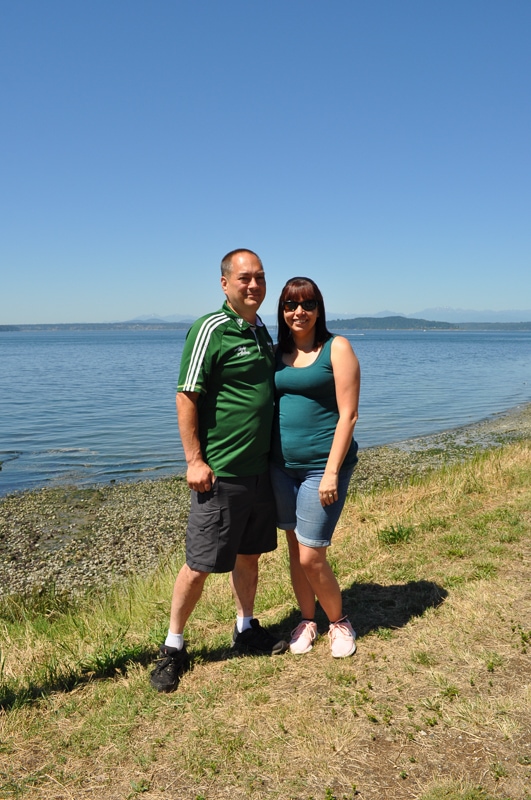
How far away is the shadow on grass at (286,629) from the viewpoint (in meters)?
3.88

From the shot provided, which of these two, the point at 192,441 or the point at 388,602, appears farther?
the point at 388,602

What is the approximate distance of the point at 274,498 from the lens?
416cm

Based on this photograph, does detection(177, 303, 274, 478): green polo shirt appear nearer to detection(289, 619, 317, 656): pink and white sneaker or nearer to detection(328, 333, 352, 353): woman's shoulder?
detection(328, 333, 352, 353): woman's shoulder

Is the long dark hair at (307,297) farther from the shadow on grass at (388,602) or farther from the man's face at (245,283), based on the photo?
the shadow on grass at (388,602)

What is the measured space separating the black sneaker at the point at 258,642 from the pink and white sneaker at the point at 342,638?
0.35 m

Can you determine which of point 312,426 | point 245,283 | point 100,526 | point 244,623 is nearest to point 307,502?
point 312,426

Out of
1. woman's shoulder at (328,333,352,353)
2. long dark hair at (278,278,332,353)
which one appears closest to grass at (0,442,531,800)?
woman's shoulder at (328,333,352,353)

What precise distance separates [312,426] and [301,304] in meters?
0.79

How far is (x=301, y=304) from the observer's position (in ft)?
12.7

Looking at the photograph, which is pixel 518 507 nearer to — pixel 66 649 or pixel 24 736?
pixel 66 649

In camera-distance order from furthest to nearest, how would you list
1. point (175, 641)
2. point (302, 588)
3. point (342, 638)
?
point (302, 588) → point (342, 638) → point (175, 641)

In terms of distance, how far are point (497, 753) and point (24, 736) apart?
8.37 feet

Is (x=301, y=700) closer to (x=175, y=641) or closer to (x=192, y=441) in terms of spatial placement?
(x=175, y=641)

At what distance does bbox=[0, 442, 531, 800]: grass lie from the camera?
2.95 metres
